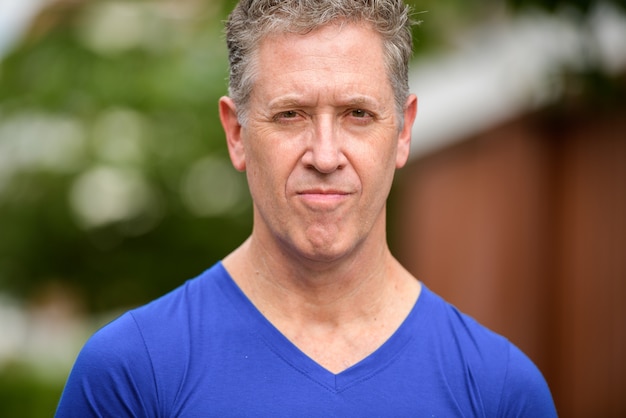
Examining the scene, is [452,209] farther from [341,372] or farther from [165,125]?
[341,372]

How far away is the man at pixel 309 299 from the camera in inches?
111

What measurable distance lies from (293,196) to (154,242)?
1002cm

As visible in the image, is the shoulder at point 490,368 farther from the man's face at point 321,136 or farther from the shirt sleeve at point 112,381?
the shirt sleeve at point 112,381

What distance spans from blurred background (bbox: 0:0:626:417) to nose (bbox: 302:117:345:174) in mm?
2064

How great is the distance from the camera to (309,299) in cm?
306

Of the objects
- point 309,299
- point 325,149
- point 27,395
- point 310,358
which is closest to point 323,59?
point 325,149

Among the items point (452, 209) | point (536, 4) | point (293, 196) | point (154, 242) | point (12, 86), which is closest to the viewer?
point (293, 196)

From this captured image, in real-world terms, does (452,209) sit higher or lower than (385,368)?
higher

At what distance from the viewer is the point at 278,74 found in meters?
2.87

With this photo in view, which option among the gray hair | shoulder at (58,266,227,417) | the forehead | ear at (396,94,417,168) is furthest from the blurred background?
shoulder at (58,266,227,417)

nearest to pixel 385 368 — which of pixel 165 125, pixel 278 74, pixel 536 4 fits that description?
pixel 278 74

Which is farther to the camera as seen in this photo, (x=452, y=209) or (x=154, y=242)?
(x=154, y=242)

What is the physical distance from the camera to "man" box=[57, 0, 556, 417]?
9.27 feet

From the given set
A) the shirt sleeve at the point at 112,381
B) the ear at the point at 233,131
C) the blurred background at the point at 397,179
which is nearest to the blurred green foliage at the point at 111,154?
the blurred background at the point at 397,179
